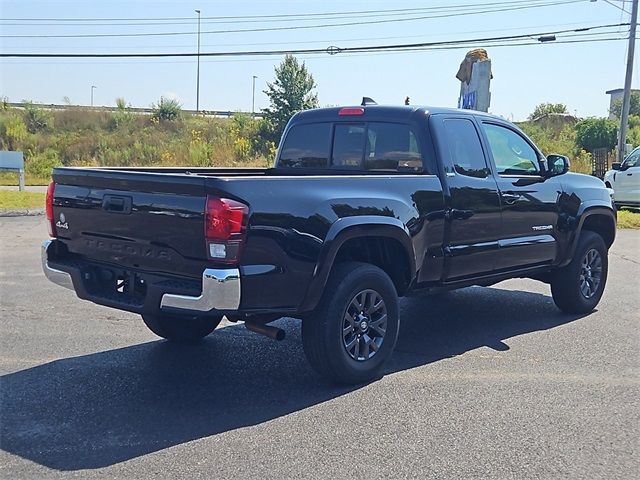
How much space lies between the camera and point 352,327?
516 cm

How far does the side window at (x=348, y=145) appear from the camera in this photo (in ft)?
20.6

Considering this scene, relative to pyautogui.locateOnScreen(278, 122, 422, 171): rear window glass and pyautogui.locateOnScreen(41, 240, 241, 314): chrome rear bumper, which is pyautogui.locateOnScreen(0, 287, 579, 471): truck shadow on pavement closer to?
pyautogui.locateOnScreen(41, 240, 241, 314): chrome rear bumper

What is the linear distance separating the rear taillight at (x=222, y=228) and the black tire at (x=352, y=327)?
0.93 meters

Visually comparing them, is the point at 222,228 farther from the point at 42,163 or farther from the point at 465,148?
the point at 42,163

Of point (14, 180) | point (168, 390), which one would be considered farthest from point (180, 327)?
point (14, 180)

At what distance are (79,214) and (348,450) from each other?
253 centimetres

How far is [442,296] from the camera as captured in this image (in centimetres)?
841

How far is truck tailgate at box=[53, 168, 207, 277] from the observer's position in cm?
439

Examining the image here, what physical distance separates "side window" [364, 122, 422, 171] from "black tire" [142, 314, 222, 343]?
1.89 meters

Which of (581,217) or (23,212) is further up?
(581,217)

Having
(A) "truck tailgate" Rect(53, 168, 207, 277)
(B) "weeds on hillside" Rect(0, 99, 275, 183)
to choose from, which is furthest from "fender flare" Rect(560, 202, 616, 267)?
(B) "weeds on hillside" Rect(0, 99, 275, 183)

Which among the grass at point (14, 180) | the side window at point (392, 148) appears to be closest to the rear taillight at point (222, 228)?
the side window at point (392, 148)

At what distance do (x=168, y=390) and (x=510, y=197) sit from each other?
342 cm

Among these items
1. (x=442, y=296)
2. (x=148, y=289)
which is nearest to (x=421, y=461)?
(x=148, y=289)
